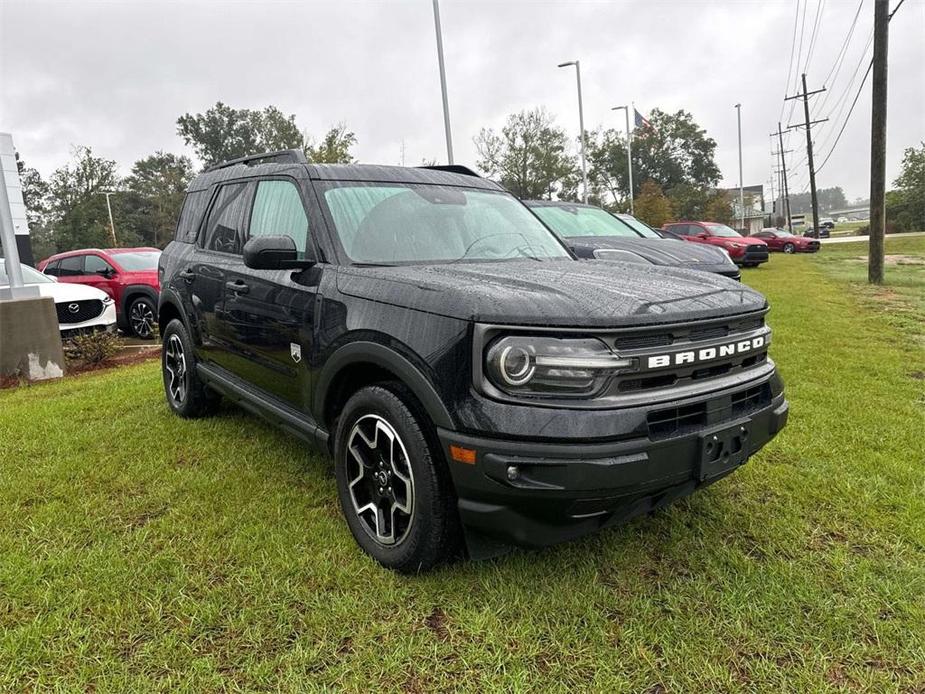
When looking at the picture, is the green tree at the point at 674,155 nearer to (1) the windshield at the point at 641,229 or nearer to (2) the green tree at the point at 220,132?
(2) the green tree at the point at 220,132

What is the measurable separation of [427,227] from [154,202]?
66.7 m

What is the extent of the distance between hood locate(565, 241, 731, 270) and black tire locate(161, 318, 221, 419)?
4.41 m

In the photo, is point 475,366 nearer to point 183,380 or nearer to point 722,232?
point 183,380

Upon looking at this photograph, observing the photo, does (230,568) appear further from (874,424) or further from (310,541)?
(874,424)

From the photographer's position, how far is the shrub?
757 cm

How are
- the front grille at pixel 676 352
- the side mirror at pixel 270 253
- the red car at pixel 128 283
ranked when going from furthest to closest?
1. the red car at pixel 128 283
2. the side mirror at pixel 270 253
3. the front grille at pixel 676 352

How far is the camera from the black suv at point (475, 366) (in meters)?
2.04

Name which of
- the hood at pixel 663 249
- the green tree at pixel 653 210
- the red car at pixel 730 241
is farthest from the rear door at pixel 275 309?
the green tree at pixel 653 210

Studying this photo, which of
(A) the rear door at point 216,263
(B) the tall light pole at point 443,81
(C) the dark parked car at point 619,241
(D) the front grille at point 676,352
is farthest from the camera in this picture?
(B) the tall light pole at point 443,81

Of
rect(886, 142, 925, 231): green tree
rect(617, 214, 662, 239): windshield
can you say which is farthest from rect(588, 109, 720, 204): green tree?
rect(617, 214, 662, 239): windshield

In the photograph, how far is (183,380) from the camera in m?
4.71

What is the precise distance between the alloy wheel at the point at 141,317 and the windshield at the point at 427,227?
8.42m

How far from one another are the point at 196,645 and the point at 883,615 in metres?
2.54

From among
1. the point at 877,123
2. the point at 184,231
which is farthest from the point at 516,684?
the point at 877,123
